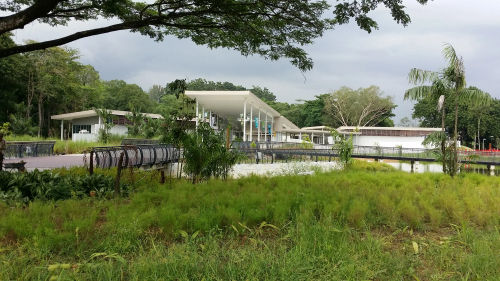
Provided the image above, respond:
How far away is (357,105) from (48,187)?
174 ft

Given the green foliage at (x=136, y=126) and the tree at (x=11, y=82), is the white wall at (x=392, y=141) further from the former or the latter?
the tree at (x=11, y=82)

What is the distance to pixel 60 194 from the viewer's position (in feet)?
16.0

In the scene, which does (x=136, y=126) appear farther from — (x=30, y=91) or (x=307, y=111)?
(x=307, y=111)

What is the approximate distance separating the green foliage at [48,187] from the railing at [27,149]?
9879 millimetres

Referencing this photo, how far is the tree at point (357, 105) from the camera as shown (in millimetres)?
53188

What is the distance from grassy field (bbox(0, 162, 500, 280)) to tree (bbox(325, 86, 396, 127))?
50930 mm

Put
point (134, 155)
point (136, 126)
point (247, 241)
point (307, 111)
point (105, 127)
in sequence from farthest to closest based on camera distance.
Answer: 1. point (307, 111)
2. point (136, 126)
3. point (105, 127)
4. point (134, 155)
5. point (247, 241)

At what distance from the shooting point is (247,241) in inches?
127

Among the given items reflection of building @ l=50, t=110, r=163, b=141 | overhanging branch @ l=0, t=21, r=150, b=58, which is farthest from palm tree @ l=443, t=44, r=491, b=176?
reflection of building @ l=50, t=110, r=163, b=141

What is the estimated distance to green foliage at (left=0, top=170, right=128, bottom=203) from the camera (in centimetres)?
469

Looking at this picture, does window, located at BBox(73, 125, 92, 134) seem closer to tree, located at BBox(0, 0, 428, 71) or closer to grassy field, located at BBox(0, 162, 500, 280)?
tree, located at BBox(0, 0, 428, 71)

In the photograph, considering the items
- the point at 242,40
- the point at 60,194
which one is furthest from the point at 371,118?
the point at 60,194

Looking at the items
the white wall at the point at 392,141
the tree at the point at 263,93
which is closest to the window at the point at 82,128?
the white wall at the point at 392,141

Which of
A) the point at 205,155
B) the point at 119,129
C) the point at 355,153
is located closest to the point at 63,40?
the point at 205,155
